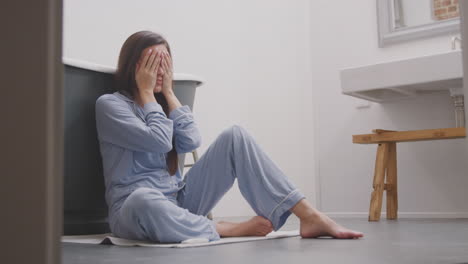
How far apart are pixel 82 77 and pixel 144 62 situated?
11.6 inches

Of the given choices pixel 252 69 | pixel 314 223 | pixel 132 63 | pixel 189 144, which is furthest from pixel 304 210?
→ pixel 252 69

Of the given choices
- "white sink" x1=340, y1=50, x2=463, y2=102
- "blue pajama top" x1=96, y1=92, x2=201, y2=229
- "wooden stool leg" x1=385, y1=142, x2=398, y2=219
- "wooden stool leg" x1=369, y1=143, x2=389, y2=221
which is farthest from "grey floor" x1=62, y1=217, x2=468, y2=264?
"wooden stool leg" x1=385, y1=142, x2=398, y2=219

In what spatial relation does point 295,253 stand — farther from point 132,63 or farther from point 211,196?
point 132,63

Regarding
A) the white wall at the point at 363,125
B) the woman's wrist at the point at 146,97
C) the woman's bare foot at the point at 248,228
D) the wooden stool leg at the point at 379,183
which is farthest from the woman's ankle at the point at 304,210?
the white wall at the point at 363,125

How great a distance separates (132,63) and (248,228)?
72 centimetres

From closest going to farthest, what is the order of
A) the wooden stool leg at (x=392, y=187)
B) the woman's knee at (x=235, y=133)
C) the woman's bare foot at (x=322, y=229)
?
the woman's bare foot at (x=322, y=229), the woman's knee at (x=235, y=133), the wooden stool leg at (x=392, y=187)

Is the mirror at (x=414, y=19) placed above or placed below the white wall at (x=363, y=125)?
above

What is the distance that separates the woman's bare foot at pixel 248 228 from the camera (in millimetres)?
1757

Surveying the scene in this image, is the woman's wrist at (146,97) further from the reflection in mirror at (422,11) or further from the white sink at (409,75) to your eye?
the reflection in mirror at (422,11)

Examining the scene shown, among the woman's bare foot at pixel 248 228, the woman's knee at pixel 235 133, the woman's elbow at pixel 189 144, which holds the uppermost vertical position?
the woman's knee at pixel 235 133

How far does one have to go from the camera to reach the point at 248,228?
178cm

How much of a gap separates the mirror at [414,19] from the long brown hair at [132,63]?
1951 mm

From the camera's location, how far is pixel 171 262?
1111mm

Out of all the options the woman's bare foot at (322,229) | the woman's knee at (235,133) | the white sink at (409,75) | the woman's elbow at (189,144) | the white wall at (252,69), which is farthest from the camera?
the white wall at (252,69)
